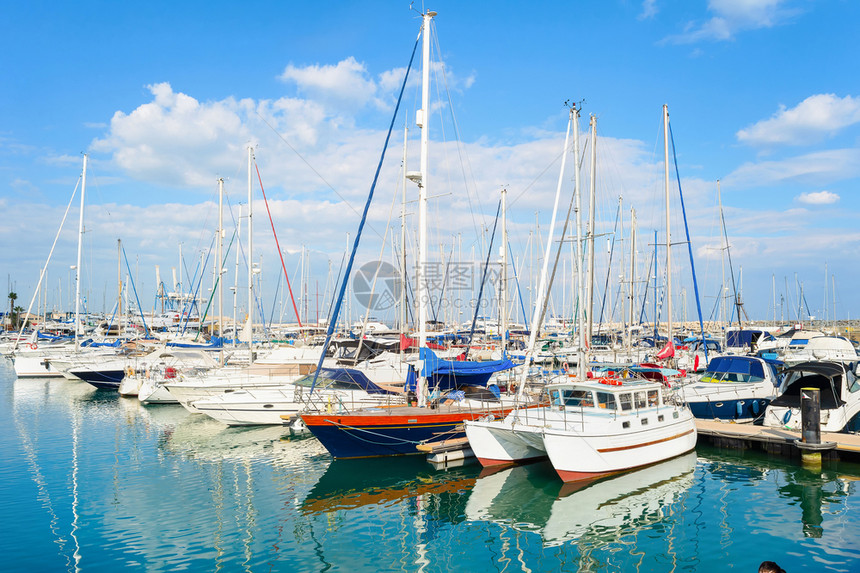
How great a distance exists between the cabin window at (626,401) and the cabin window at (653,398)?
3.75ft

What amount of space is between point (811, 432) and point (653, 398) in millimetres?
5265

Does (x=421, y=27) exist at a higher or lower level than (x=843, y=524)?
higher

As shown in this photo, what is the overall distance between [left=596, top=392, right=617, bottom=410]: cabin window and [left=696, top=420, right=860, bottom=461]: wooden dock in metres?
6.45

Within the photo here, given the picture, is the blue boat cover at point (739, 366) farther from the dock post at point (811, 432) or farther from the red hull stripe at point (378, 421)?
the red hull stripe at point (378, 421)

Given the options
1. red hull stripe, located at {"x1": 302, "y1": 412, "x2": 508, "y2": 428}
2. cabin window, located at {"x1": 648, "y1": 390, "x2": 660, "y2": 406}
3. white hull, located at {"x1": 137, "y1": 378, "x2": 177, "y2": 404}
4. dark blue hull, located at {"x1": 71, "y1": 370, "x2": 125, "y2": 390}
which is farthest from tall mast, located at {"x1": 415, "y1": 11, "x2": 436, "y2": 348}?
dark blue hull, located at {"x1": 71, "y1": 370, "x2": 125, "y2": 390}

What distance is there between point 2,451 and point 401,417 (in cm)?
1598

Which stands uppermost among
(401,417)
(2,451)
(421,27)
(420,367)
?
(421,27)

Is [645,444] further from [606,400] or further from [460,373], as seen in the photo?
[460,373]

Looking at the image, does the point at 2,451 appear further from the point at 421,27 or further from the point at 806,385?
the point at 806,385

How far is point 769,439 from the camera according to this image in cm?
1934

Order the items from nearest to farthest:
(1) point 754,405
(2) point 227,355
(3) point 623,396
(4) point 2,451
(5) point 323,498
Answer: (5) point 323,498 < (3) point 623,396 < (4) point 2,451 < (1) point 754,405 < (2) point 227,355

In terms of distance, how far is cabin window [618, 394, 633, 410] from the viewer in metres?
17.1

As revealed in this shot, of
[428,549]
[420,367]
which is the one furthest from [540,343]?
[428,549]

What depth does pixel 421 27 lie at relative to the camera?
19.3 meters
